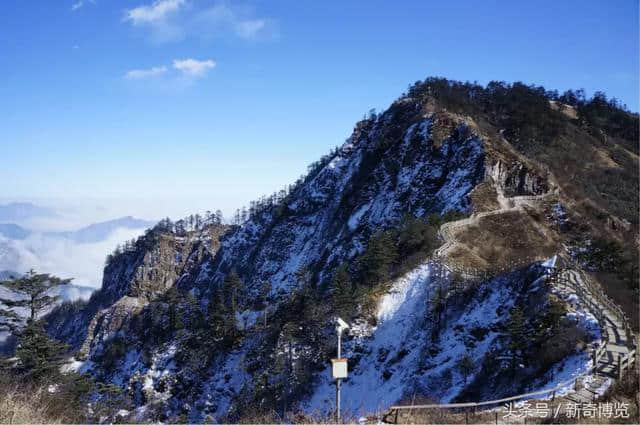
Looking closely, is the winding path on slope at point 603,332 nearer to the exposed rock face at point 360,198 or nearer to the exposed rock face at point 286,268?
the exposed rock face at point 286,268

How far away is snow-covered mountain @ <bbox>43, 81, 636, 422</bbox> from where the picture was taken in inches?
1130

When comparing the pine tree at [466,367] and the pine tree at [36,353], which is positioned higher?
the pine tree at [36,353]

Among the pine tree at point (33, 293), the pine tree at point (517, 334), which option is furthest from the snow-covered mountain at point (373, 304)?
the pine tree at point (33, 293)

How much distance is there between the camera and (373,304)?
121 feet

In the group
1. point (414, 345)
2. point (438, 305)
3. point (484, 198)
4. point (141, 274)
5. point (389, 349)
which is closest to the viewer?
point (414, 345)

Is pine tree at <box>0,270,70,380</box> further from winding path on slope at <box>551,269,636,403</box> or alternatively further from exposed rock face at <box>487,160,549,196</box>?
exposed rock face at <box>487,160,549,196</box>

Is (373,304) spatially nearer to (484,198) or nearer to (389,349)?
(389,349)

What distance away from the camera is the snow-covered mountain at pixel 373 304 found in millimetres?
28703

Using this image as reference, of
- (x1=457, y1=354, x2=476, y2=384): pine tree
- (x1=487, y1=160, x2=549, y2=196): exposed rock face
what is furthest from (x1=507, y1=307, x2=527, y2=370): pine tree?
(x1=487, y1=160, x2=549, y2=196): exposed rock face

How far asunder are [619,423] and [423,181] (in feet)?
178

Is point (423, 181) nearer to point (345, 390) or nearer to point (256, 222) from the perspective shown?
point (345, 390)

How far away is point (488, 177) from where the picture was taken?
5294cm

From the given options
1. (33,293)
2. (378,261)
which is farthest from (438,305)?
(33,293)

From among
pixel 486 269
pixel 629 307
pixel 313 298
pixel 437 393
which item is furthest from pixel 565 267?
pixel 313 298
